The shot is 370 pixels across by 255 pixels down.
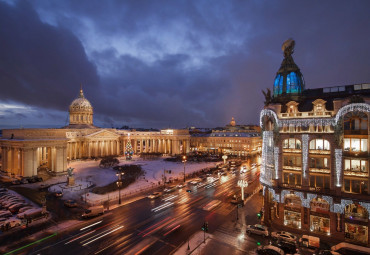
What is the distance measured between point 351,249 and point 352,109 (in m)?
17.1

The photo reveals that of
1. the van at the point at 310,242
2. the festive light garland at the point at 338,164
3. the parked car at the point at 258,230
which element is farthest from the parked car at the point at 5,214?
the festive light garland at the point at 338,164

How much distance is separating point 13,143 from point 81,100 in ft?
198

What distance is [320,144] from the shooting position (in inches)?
1134

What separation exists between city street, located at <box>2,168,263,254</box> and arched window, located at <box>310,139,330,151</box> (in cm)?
1522

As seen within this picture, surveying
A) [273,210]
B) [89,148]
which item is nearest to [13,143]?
[89,148]

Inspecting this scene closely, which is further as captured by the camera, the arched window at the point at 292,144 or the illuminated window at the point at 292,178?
the arched window at the point at 292,144

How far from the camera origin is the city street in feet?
81.6

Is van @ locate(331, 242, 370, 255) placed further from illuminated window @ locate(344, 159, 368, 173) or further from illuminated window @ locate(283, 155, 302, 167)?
illuminated window @ locate(283, 155, 302, 167)

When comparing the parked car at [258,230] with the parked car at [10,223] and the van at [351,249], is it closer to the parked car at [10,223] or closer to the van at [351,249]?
the van at [351,249]

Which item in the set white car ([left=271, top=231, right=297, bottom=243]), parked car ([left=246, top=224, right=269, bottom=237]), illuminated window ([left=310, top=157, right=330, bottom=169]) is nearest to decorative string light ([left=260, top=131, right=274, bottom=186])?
illuminated window ([left=310, top=157, right=330, bottom=169])

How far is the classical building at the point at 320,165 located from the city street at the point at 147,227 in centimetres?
768

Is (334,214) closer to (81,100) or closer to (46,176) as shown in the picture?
(46,176)

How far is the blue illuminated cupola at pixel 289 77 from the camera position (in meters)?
35.7

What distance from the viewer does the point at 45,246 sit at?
82.7 feet
